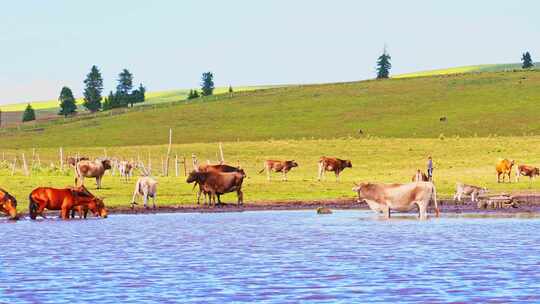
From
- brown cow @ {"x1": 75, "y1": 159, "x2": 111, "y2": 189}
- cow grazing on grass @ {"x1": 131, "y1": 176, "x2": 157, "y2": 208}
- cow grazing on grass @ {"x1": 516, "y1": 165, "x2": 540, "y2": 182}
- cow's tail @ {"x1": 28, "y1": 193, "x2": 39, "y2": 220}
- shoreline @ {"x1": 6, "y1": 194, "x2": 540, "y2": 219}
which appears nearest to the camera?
cow's tail @ {"x1": 28, "y1": 193, "x2": 39, "y2": 220}

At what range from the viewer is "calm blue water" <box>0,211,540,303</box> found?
723 inches

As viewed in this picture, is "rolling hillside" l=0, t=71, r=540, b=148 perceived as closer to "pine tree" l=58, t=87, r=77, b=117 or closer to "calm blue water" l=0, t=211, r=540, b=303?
"pine tree" l=58, t=87, r=77, b=117

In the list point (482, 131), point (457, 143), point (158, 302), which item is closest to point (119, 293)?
point (158, 302)

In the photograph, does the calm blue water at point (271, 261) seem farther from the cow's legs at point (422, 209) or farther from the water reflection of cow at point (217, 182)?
the water reflection of cow at point (217, 182)

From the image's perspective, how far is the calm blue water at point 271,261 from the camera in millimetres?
18375

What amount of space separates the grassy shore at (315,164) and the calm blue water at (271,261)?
12547 mm

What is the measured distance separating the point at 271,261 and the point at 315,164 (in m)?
50.1

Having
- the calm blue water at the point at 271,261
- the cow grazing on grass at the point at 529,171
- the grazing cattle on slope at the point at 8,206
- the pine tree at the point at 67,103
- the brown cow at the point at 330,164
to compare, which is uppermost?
the pine tree at the point at 67,103

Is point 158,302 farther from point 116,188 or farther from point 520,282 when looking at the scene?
point 116,188

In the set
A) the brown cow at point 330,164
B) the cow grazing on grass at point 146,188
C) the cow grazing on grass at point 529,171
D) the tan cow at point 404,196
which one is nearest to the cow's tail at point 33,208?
the cow grazing on grass at point 146,188

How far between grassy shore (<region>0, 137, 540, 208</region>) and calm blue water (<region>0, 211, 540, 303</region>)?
494 inches

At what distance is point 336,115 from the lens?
124062 millimetres

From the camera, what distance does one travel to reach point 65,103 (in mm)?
185375

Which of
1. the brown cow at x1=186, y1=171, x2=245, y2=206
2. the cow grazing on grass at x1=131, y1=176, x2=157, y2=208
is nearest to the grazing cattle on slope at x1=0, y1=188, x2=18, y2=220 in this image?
the cow grazing on grass at x1=131, y1=176, x2=157, y2=208
